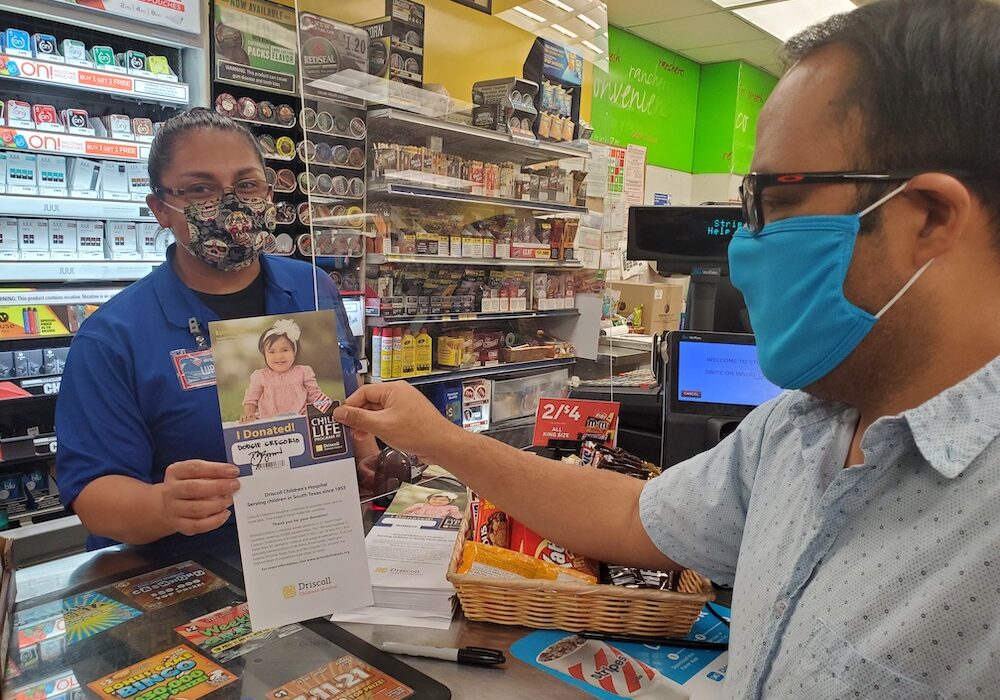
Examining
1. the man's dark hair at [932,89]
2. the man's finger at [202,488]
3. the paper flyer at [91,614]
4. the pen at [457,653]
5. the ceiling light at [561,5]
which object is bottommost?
the pen at [457,653]

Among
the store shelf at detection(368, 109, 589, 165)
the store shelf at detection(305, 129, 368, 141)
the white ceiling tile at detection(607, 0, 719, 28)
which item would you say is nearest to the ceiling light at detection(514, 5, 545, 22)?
the store shelf at detection(368, 109, 589, 165)

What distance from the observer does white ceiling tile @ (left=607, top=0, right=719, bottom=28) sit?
6223mm

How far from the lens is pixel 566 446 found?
1.80m

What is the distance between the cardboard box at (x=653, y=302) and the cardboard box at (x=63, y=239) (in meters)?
4.85

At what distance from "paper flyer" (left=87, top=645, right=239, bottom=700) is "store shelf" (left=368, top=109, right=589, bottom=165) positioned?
2.97m

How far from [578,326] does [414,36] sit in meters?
1.97

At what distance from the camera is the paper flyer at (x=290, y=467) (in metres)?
1.10

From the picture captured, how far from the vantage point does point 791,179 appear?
890 millimetres

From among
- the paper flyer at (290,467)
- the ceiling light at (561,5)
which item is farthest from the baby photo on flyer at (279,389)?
the ceiling light at (561,5)

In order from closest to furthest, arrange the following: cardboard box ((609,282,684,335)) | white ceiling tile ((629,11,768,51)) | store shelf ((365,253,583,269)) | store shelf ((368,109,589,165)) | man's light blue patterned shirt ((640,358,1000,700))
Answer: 1. man's light blue patterned shirt ((640,358,1000,700))
2. store shelf ((368,109,589,165))
3. store shelf ((365,253,583,269))
4. white ceiling tile ((629,11,768,51))
5. cardboard box ((609,282,684,335))

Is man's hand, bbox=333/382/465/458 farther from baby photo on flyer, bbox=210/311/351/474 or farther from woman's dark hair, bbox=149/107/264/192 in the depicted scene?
woman's dark hair, bbox=149/107/264/192

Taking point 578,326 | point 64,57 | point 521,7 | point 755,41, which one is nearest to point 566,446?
point 521,7

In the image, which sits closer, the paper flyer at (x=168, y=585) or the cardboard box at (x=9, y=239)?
the paper flyer at (x=168, y=585)

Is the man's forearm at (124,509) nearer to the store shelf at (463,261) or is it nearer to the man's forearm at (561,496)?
the man's forearm at (561,496)
